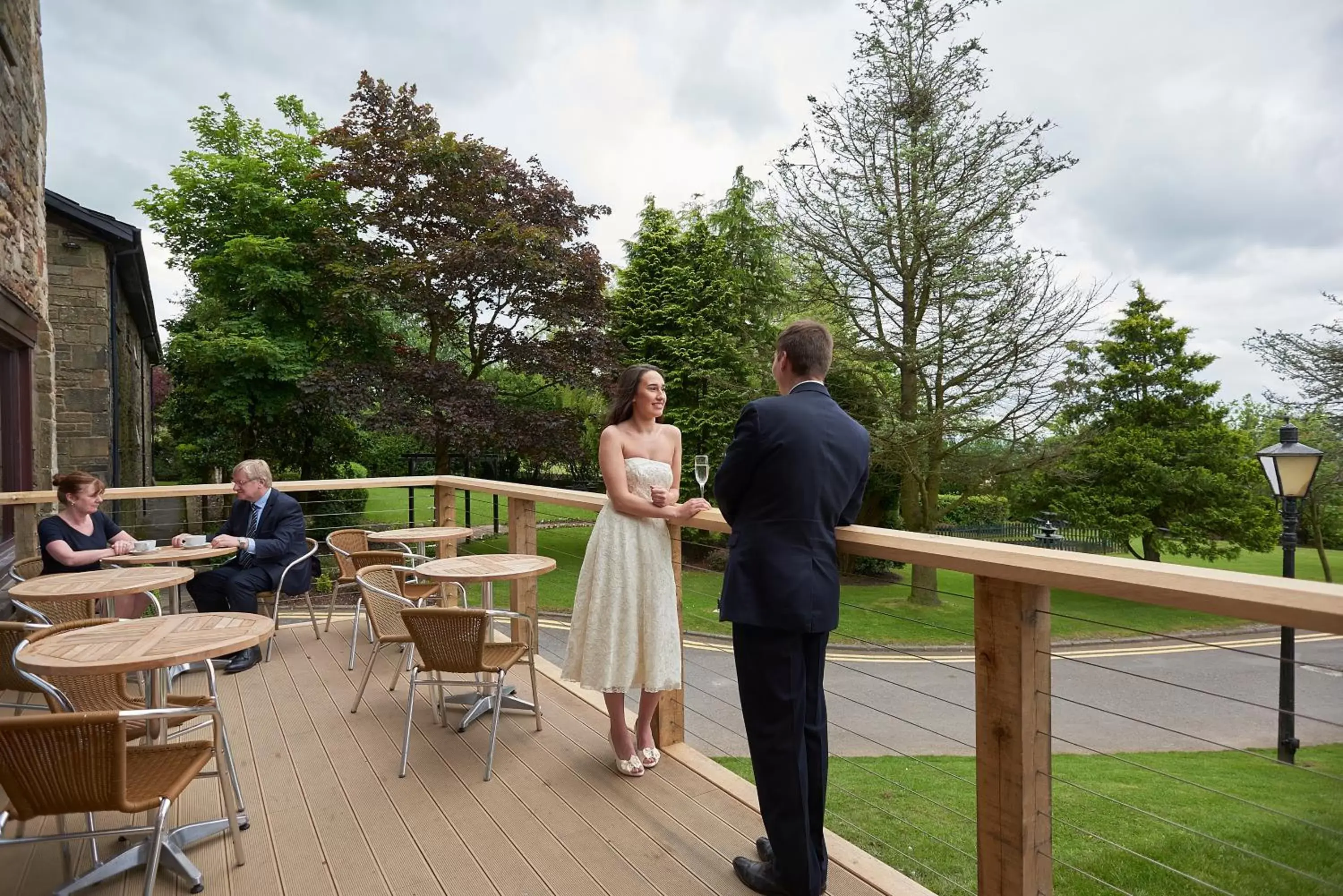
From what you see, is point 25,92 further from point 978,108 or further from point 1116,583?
point 978,108

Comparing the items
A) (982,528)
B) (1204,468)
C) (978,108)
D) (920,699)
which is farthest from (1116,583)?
(982,528)

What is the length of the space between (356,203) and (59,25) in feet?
19.3

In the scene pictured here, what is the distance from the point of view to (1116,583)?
1.51 m

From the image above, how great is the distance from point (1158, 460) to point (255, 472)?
1802cm

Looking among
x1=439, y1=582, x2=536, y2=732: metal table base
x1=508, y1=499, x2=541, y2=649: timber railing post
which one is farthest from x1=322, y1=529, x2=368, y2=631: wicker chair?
x1=439, y1=582, x2=536, y2=732: metal table base

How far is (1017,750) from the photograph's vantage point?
1.79 metres

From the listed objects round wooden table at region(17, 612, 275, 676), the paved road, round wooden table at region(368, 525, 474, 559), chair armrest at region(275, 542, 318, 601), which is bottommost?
the paved road

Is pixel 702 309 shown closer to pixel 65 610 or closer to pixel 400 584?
pixel 400 584

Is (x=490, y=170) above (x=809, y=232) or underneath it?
above

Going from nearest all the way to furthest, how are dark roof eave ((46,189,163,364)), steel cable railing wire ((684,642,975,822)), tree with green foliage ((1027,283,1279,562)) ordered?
1. steel cable railing wire ((684,642,975,822))
2. dark roof eave ((46,189,163,364))
3. tree with green foliage ((1027,283,1279,562))

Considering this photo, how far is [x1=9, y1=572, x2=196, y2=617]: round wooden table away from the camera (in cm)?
325

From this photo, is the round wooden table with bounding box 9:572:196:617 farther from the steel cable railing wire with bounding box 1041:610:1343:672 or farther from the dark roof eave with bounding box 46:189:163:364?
the dark roof eave with bounding box 46:189:163:364

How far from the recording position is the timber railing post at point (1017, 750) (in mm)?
1786

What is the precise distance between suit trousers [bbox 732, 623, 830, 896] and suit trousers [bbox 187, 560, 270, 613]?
3.77 m
